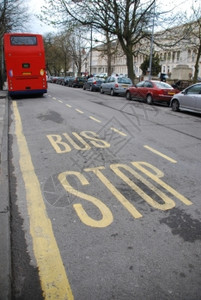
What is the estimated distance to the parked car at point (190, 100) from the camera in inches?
509

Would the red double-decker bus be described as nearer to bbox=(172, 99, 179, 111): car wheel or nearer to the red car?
the red car

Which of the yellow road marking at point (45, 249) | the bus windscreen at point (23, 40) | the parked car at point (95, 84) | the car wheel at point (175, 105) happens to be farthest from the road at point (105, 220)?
the parked car at point (95, 84)

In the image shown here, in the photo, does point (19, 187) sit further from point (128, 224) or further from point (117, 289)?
point (117, 289)

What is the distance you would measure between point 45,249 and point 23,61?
1628cm

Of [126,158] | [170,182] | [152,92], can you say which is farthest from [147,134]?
[152,92]

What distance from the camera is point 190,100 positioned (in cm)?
1334

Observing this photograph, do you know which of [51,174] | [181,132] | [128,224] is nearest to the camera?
[128,224]

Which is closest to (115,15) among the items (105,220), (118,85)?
(118,85)

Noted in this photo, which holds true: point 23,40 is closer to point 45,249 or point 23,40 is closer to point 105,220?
point 105,220

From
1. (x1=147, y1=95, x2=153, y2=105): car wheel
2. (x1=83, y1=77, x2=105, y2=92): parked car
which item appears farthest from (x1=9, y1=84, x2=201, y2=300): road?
(x1=83, y1=77, x2=105, y2=92): parked car

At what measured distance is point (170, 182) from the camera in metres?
4.55

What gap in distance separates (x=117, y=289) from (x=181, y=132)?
724cm

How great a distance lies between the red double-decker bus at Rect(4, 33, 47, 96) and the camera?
662 inches

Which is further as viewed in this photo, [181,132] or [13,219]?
[181,132]
